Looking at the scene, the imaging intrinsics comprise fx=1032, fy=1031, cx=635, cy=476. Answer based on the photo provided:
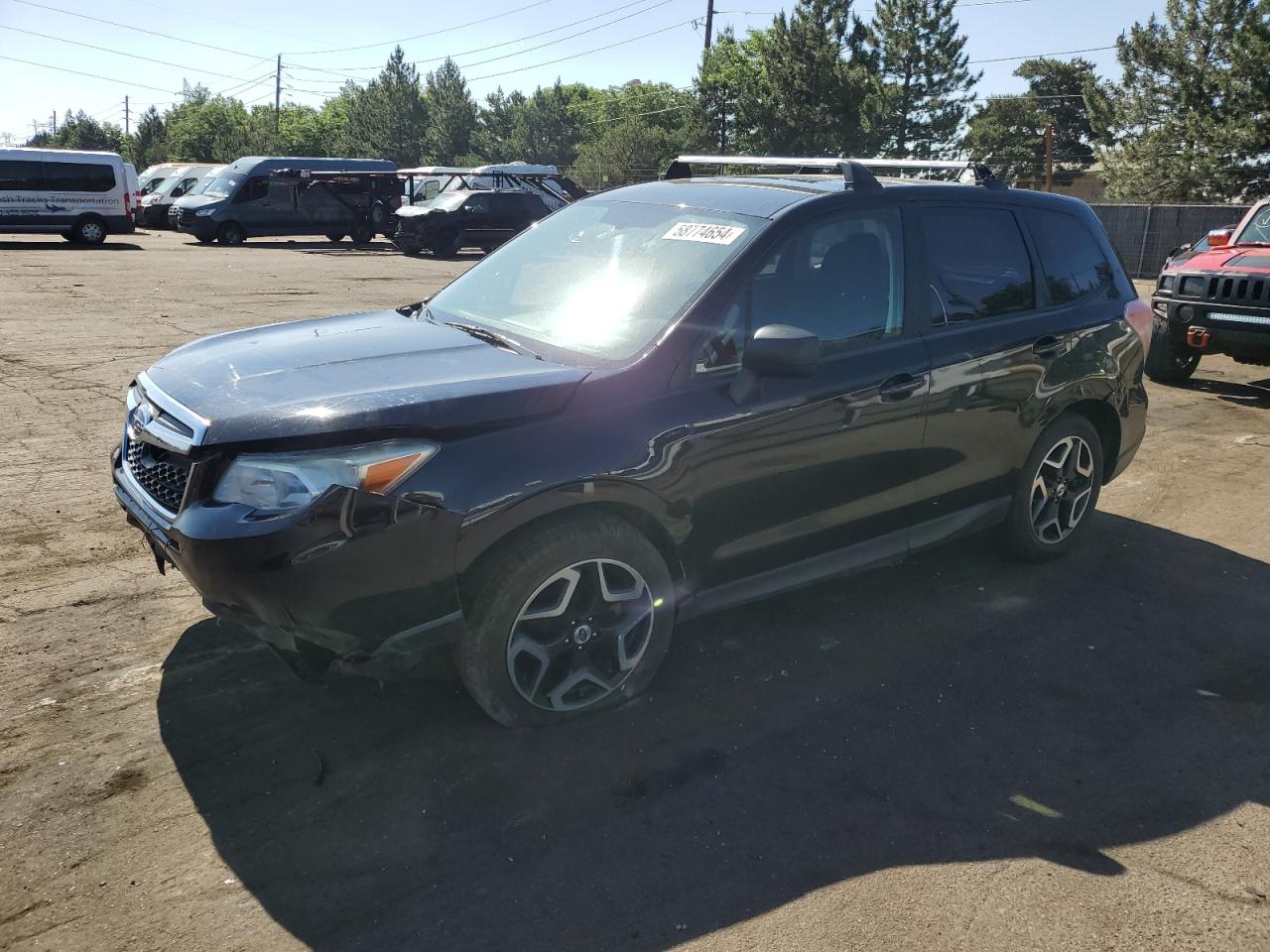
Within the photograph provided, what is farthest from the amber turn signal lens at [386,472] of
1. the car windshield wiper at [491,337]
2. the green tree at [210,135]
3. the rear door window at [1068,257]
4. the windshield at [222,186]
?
the green tree at [210,135]

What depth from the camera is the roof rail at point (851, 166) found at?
425 centimetres

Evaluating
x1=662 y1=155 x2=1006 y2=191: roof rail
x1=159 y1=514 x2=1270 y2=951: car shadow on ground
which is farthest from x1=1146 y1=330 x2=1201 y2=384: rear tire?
x1=159 y1=514 x2=1270 y2=951: car shadow on ground

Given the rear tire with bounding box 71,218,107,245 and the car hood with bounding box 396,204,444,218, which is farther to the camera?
the rear tire with bounding box 71,218,107,245

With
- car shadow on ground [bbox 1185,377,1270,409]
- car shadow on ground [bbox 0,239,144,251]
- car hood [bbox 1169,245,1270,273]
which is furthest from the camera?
car shadow on ground [bbox 0,239,144,251]

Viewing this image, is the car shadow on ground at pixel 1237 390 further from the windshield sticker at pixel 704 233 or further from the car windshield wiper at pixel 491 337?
the car windshield wiper at pixel 491 337

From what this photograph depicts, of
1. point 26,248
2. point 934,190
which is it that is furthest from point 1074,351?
point 26,248

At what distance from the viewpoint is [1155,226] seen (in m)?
27.0

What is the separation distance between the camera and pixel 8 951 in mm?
2480

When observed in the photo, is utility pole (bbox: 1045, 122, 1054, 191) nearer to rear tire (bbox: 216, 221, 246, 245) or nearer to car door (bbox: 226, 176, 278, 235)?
car door (bbox: 226, 176, 278, 235)

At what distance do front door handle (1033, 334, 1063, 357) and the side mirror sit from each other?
5.57 ft

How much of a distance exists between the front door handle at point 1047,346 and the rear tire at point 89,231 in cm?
2683

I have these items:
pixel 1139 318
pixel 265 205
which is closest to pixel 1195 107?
pixel 265 205

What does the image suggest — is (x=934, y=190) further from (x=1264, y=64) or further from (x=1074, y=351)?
(x=1264, y=64)

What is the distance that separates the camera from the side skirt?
12.4 ft
